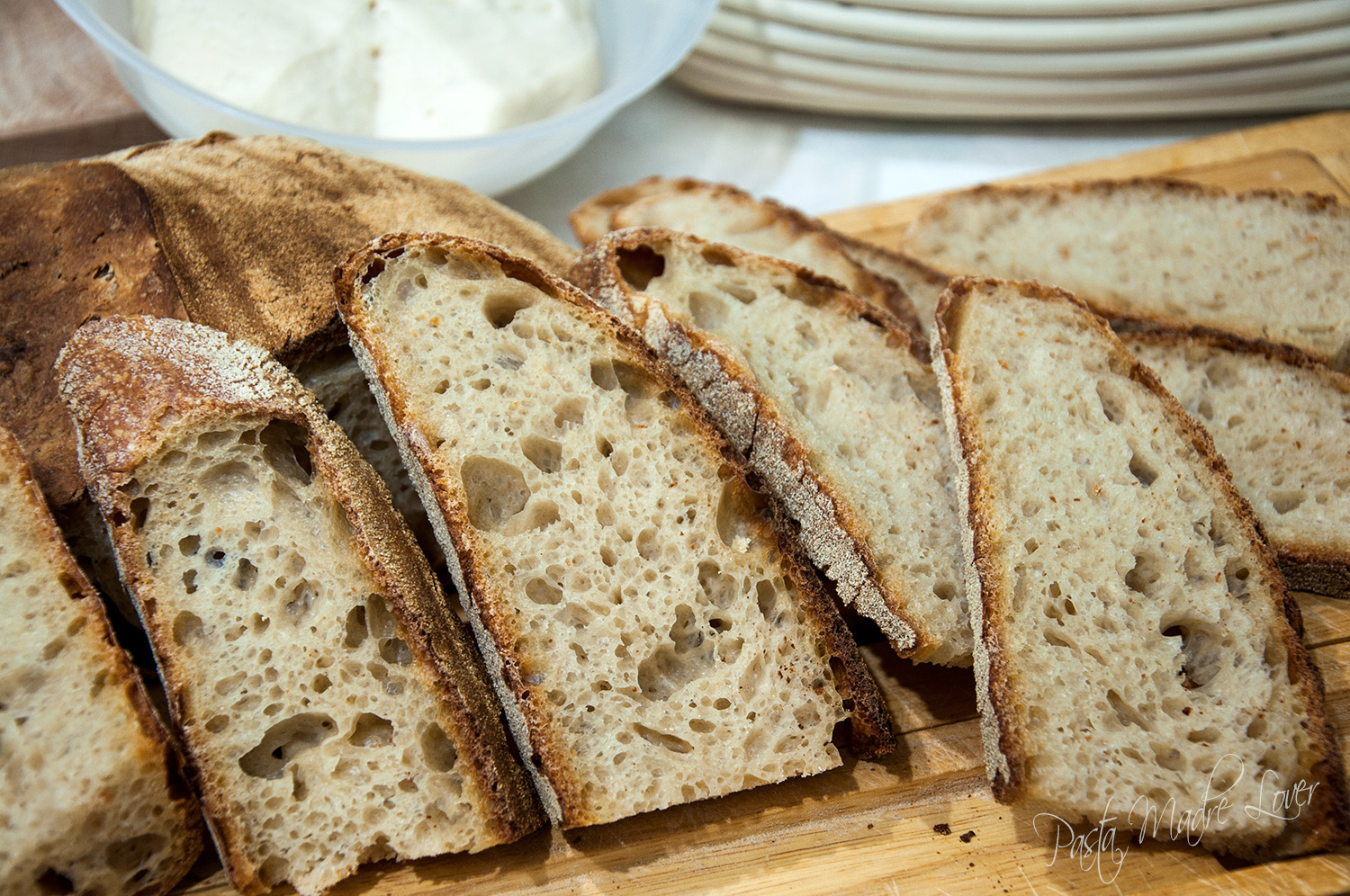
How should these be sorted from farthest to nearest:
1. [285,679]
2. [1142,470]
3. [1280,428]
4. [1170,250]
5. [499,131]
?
[499,131], [1170,250], [1280,428], [1142,470], [285,679]

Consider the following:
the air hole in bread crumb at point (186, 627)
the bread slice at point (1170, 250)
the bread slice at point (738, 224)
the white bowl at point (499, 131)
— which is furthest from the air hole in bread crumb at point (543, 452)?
the bread slice at point (1170, 250)

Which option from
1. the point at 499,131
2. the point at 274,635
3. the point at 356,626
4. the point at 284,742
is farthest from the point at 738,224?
the point at 284,742

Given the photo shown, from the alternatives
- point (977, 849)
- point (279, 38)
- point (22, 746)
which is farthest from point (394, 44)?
point (977, 849)

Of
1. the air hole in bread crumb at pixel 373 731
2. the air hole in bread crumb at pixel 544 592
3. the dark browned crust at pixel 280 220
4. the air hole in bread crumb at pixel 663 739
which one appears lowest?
the air hole in bread crumb at pixel 663 739

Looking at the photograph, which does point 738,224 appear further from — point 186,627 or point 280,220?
point 186,627

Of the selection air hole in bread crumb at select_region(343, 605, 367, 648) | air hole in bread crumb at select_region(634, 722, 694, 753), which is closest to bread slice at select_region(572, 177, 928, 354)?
air hole in bread crumb at select_region(634, 722, 694, 753)

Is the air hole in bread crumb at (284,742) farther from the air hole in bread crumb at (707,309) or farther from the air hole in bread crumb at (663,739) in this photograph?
the air hole in bread crumb at (707,309)
